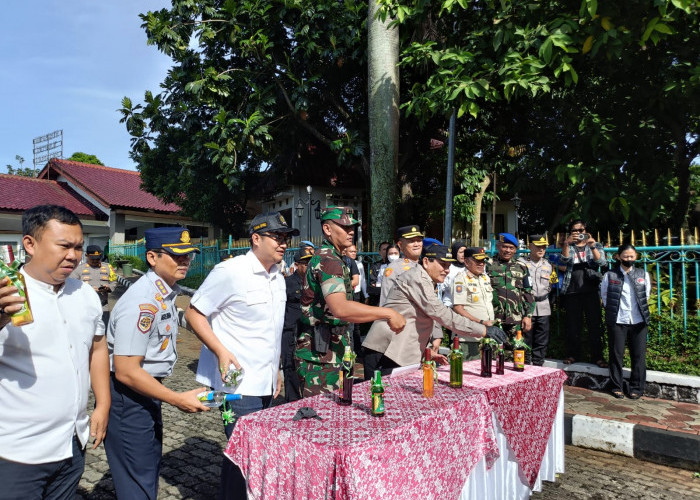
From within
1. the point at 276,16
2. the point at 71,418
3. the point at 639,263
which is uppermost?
the point at 276,16

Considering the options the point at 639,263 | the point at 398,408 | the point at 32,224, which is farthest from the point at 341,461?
the point at 639,263

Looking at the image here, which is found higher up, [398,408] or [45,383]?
[45,383]

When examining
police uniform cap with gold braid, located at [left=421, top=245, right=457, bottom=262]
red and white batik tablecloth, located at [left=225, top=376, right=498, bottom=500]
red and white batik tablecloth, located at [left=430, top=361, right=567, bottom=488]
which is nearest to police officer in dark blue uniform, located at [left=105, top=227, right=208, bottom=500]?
red and white batik tablecloth, located at [left=225, top=376, right=498, bottom=500]

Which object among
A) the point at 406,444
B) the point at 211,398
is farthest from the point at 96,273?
the point at 406,444

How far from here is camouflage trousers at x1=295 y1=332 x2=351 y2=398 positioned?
3.50 metres

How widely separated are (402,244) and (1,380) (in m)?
3.68

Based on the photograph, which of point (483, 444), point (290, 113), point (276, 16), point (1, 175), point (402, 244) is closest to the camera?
point (483, 444)

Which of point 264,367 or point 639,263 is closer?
point 264,367

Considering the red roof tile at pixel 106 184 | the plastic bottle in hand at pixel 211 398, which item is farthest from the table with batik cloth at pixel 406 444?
the red roof tile at pixel 106 184

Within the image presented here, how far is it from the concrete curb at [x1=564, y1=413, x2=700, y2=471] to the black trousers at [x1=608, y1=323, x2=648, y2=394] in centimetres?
141

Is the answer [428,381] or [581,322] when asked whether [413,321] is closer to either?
[428,381]

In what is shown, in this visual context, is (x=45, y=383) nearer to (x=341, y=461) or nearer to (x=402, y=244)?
(x=341, y=461)

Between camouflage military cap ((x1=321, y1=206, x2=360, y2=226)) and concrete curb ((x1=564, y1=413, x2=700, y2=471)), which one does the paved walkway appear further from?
camouflage military cap ((x1=321, y1=206, x2=360, y2=226))

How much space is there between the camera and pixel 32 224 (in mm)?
2139
